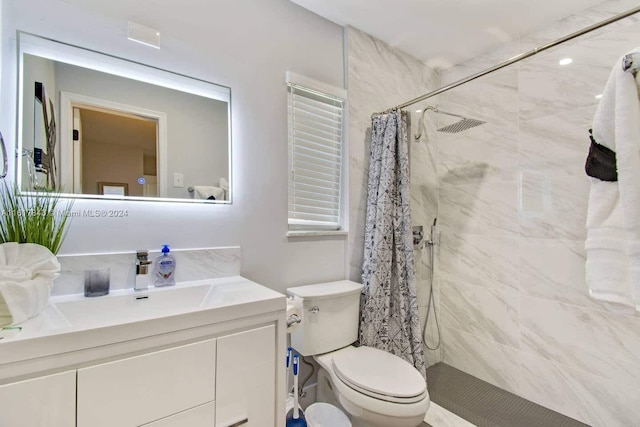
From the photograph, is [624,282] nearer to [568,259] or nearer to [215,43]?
[568,259]

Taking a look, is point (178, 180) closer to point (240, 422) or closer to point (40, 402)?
point (40, 402)

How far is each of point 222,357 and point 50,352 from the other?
460 mm

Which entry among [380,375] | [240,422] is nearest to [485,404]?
[380,375]

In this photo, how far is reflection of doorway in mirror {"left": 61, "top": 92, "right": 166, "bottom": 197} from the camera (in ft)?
3.92

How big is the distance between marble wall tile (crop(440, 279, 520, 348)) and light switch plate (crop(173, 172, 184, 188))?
217cm

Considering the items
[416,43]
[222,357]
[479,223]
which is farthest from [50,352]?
[416,43]

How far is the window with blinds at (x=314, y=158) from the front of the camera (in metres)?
1.79

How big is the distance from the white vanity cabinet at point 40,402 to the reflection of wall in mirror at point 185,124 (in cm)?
77

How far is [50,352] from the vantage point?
29.0 inches

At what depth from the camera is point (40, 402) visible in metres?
0.73

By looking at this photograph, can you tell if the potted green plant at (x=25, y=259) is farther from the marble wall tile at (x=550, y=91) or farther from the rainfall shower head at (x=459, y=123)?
the marble wall tile at (x=550, y=91)

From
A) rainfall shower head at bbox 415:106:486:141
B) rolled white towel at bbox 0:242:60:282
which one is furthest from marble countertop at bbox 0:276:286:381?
rainfall shower head at bbox 415:106:486:141

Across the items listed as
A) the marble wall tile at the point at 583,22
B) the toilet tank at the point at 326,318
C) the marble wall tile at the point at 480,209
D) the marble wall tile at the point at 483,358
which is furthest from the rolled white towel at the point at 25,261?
the marble wall tile at the point at 583,22

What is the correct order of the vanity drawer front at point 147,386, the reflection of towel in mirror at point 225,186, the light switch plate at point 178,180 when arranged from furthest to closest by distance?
1. the reflection of towel in mirror at point 225,186
2. the light switch plate at point 178,180
3. the vanity drawer front at point 147,386
